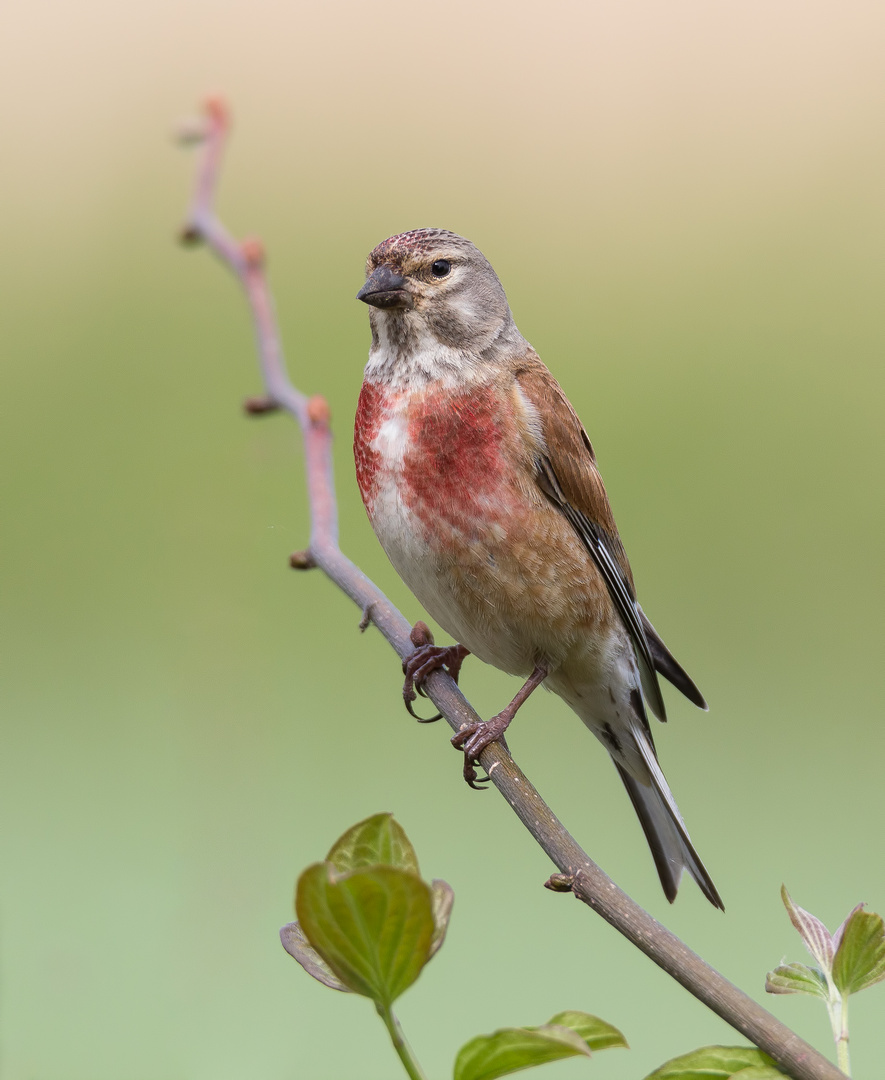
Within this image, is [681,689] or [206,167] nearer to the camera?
[206,167]

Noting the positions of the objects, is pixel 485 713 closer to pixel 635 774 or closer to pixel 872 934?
pixel 635 774

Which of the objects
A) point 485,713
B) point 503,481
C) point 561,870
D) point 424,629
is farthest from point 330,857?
point 485,713

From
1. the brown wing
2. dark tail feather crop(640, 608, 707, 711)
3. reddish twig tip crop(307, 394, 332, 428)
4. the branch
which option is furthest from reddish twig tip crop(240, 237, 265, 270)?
dark tail feather crop(640, 608, 707, 711)

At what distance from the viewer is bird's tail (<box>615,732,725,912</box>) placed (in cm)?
203

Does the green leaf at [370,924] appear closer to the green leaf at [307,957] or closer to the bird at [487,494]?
the green leaf at [307,957]

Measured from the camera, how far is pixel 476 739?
1.86 m

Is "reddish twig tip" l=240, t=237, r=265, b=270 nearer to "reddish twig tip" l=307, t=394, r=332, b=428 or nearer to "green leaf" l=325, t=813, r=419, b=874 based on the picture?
"reddish twig tip" l=307, t=394, r=332, b=428

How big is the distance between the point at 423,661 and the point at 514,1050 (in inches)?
54.4

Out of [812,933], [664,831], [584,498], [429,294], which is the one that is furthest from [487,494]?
[812,933]

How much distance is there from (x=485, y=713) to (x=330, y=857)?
7.69ft

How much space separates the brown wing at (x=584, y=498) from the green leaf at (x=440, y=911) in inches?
60.8

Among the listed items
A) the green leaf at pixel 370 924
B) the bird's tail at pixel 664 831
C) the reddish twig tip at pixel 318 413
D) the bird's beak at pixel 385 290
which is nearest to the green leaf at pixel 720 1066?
the green leaf at pixel 370 924

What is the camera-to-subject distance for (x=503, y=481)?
7.30 feet

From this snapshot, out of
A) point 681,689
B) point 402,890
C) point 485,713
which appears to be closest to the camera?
point 402,890
